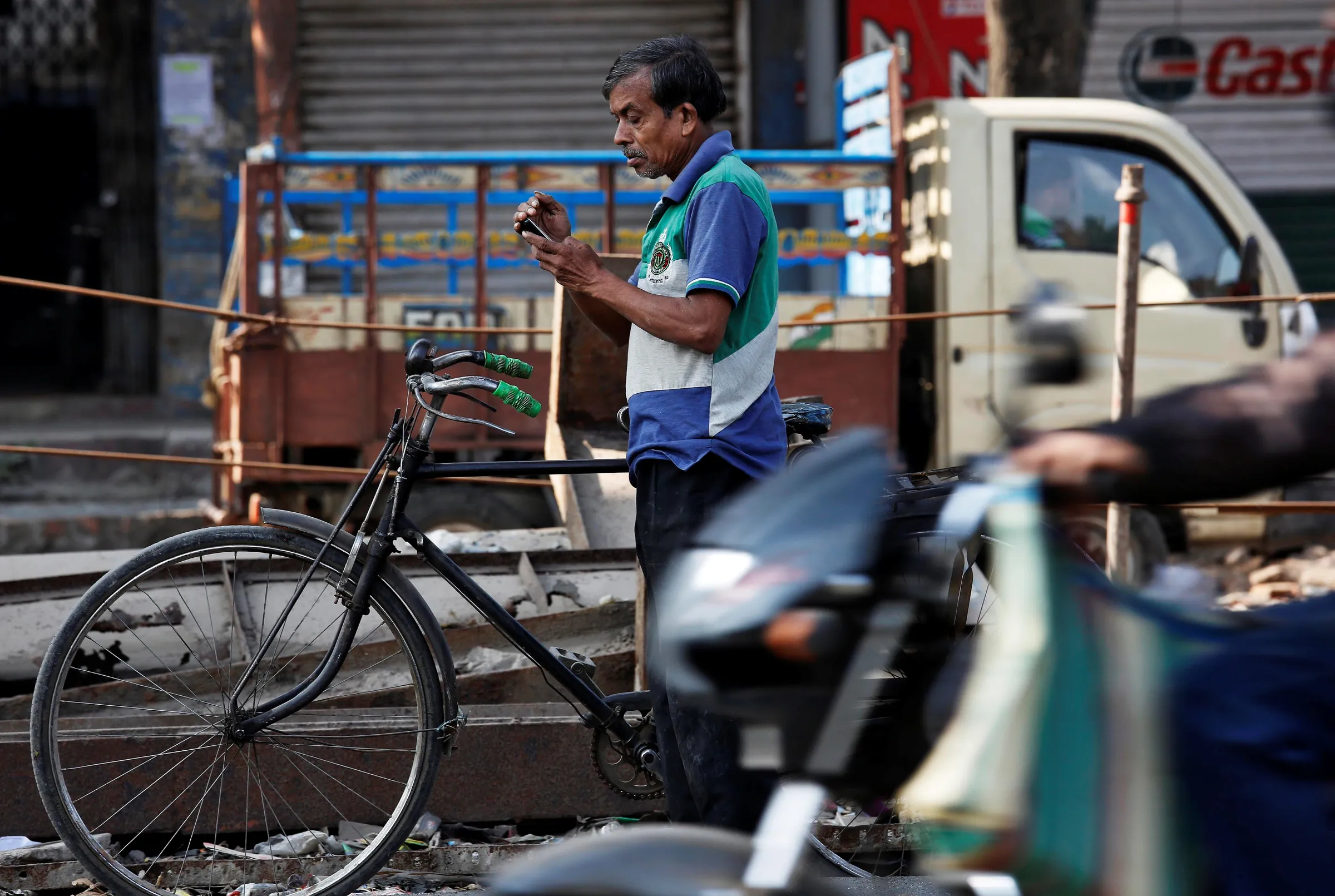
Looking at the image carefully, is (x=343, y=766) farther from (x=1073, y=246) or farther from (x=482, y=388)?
(x=1073, y=246)

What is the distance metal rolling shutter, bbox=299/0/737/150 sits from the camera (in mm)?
9969

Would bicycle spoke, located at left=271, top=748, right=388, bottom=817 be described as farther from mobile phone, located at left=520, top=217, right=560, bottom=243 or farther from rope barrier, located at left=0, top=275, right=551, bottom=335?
rope barrier, located at left=0, top=275, right=551, bottom=335

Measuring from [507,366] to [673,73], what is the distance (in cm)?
83

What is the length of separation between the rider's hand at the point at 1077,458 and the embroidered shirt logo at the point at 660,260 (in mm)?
1262

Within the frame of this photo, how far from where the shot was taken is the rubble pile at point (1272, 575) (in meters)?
6.84

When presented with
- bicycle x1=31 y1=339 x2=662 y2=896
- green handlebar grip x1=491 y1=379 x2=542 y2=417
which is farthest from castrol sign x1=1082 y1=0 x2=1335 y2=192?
bicycle x1=31 y1=339 x2=662 y2=896

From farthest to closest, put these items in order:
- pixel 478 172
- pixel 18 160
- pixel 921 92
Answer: pixel 18 160 < pixel 921 92 < pixel 478 172

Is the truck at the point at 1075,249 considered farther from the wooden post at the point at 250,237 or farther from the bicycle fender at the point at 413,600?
the bicycle fender at the point at 413,600

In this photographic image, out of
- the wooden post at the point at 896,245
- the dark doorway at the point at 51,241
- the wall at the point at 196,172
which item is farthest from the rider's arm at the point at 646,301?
the dark doorway at the point at 51,241

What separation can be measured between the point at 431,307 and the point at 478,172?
63cm

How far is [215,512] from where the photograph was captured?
20.8 ft

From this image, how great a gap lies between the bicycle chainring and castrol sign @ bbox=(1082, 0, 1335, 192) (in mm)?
9321

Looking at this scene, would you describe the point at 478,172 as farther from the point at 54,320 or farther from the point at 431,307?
the point at 54,320

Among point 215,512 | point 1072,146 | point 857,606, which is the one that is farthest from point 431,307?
point 857,606
